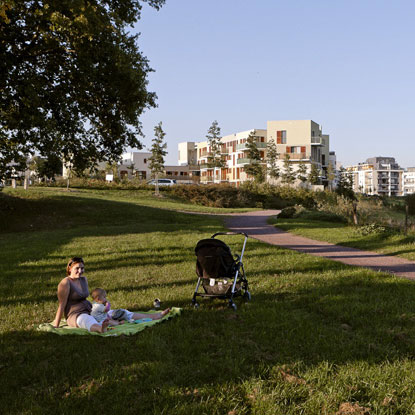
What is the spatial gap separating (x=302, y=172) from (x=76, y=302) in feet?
202

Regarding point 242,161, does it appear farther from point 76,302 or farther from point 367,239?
point 76,302

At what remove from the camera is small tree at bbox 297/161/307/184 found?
63.6 m

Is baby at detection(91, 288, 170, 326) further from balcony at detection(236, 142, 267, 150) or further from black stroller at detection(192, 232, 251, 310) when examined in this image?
balcony at detection(236, 142, 267, 150)

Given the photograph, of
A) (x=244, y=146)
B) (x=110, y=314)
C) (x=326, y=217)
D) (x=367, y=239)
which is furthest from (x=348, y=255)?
(x=244, y=146)

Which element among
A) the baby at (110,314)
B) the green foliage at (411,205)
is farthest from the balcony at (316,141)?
the baby at (110,314)

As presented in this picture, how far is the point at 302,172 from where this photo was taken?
6469 cm

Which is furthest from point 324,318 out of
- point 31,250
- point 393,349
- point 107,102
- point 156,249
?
point 107,102

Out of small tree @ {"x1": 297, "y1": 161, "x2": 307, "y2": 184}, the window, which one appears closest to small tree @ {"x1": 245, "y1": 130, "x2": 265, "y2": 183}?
small tree @ {"x1": 297, "y1": 161, "x2": 307, "y2": 184}

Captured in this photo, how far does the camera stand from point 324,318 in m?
A: 5.54

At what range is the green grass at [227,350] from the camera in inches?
133

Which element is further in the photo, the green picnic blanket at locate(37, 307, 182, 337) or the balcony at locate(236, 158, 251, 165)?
the balcony at locate(236, 158, 251, 165)

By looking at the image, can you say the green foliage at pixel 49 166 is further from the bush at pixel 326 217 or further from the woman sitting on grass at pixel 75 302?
the woman sitting on grass at pixel 75 302

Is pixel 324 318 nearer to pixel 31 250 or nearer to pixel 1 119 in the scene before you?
pixel 31 250

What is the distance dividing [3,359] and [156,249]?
7.37 m
